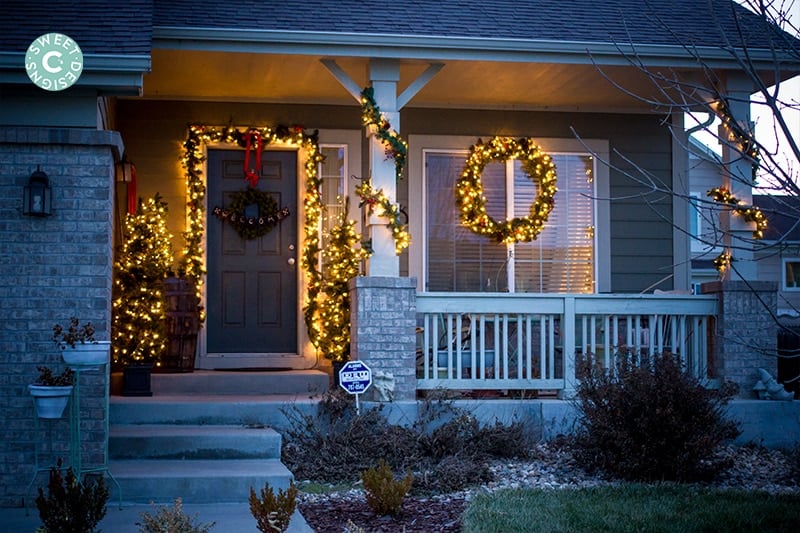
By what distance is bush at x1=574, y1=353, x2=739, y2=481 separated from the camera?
23.2 feet

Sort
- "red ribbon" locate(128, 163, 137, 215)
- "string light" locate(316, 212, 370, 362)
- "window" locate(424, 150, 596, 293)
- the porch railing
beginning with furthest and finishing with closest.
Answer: "window" locate(424, 150, 596, 293) < "red ribbon" locate(128, 163, 137, 215) < "string light" locate(316, 212, 370, 362) < the porch railing

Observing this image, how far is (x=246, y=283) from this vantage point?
10180 mm

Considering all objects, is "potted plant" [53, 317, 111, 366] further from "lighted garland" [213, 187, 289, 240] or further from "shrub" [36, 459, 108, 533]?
"lighted garland" [213, 187, 289, 240]

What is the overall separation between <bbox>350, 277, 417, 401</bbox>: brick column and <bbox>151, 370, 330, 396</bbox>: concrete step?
735 millimetres

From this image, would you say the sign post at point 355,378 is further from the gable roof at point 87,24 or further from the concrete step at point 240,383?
the gable roof at point 87,24

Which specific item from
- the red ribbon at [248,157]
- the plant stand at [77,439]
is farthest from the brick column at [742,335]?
the plant stand at [77,439]

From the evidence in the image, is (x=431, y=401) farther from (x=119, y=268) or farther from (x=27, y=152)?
(x=27, y=152)

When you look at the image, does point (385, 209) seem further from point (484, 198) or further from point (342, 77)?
point (484, 198)

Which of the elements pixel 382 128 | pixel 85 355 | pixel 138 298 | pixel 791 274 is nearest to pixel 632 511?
pixel 85 355

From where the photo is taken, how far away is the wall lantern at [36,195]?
672 centimetres

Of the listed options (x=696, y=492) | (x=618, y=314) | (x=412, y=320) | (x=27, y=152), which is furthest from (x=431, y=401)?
(x=27, y=152)

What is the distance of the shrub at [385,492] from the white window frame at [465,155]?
4472 millimetres

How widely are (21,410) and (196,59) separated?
369cm

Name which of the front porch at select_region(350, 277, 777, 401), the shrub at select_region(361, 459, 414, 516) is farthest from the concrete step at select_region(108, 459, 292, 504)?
the front porch at select_region(350, 277, 777, 401)
